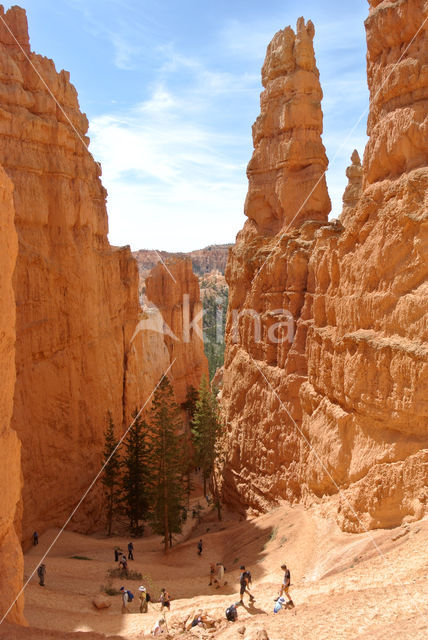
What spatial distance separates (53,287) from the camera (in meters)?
27.2

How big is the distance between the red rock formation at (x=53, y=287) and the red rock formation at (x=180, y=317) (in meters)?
21.9

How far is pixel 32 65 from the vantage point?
25.3 m

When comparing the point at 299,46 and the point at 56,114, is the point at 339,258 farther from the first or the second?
the point at 56,114

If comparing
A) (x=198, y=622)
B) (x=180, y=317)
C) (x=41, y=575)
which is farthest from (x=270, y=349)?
(x=180, y=317)

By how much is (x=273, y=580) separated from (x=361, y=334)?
341 inches

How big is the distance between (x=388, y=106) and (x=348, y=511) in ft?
44.6

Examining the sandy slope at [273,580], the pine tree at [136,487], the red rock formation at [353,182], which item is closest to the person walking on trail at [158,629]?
the sandy slope at [273,580]

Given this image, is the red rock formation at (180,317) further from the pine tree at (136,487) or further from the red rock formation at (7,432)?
the red rock formation at (7,432)

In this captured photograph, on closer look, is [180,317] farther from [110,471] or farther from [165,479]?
[165,479]

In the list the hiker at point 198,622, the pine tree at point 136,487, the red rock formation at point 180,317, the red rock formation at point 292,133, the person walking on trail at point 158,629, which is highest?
the red rock formation at point 292,133

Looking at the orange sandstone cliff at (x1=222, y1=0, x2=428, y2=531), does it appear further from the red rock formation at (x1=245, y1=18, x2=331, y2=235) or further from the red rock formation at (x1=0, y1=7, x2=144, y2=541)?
the red rock formation at (x1=0, y1=7, x2=144, y2=541)

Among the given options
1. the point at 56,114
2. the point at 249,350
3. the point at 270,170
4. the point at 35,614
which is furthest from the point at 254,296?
the point at 35,614

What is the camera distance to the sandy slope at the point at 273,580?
11.0 meters

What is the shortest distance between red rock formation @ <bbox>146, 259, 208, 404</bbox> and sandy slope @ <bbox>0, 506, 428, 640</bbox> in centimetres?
2779
